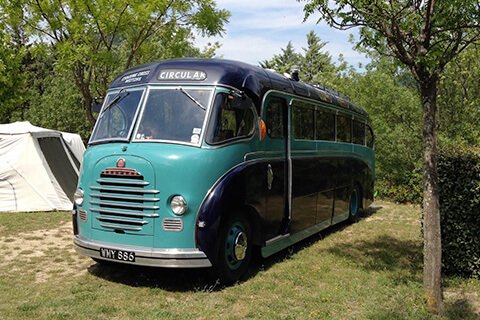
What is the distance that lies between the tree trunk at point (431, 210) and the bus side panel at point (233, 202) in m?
2.32

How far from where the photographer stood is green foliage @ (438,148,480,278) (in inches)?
249

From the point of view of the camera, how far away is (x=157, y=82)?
6.57m

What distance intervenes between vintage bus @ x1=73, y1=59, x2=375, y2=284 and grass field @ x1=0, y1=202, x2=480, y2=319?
0.40m

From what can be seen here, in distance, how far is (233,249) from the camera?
6.35 meters

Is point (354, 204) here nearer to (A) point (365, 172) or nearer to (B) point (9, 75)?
(A) point (365, 172)

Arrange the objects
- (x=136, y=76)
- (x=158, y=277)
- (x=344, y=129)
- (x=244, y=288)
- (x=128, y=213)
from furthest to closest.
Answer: (x=344, y=129) → (x=136, y=76) → (x=158, y=277) → (x=244, y=288) → (x=128, y=213)

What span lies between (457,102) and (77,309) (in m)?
14.6

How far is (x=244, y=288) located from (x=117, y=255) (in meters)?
1.66

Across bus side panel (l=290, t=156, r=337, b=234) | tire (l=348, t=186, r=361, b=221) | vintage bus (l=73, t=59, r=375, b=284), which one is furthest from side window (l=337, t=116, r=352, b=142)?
vintage bus (l=73, t=59, r=375, b=284)

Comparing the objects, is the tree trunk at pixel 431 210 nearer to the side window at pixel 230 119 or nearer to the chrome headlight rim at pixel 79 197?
the side window at pixel 230 119

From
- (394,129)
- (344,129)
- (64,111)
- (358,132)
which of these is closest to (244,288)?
(344,129)

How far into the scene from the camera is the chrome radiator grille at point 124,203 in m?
5.91

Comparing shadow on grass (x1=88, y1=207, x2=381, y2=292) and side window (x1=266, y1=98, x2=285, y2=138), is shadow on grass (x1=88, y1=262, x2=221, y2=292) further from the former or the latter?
side window (x1=266, y1=98, x2=285, y2=138)

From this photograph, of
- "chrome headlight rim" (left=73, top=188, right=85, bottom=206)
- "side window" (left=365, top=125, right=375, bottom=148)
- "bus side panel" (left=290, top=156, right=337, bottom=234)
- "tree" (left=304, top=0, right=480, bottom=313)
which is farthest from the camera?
"side window" (left=365, top=125, right=375, bottom=148)
